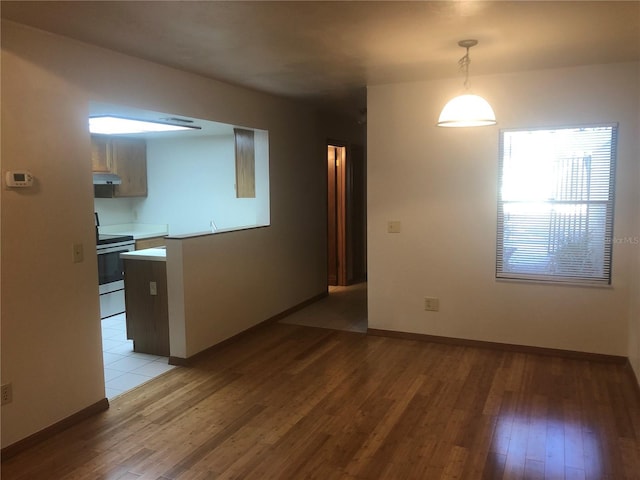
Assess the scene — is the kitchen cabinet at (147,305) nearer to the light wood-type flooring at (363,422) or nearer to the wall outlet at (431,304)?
the light wood-type flooring at (363,422)

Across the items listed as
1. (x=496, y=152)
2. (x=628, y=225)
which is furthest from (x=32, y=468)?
(x=628, y=225)

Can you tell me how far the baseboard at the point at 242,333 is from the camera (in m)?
4.11

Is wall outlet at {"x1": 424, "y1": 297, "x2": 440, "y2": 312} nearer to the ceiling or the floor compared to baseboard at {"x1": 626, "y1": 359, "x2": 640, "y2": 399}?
nearer to the ceiling

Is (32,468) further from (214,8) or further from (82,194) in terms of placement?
(214,8)

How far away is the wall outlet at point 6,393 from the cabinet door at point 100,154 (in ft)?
11.0

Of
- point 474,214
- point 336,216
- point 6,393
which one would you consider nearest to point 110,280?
point 6,393

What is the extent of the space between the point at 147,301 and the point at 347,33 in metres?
2.81

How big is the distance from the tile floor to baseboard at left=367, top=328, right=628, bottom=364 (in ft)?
6.65

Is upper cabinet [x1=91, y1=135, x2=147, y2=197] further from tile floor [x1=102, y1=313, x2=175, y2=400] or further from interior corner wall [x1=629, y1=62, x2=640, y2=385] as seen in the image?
interior corner wall [x1=629, y1=62, x2=640, y2=385]

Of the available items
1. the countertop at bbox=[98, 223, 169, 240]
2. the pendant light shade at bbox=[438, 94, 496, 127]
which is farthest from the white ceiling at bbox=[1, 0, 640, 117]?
the countertop at bbox=[98, 223, 169, 240]

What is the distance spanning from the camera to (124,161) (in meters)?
5.98

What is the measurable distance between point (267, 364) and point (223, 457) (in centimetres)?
141

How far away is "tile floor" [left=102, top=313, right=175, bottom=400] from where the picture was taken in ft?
12.3

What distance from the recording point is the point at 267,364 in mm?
4109
